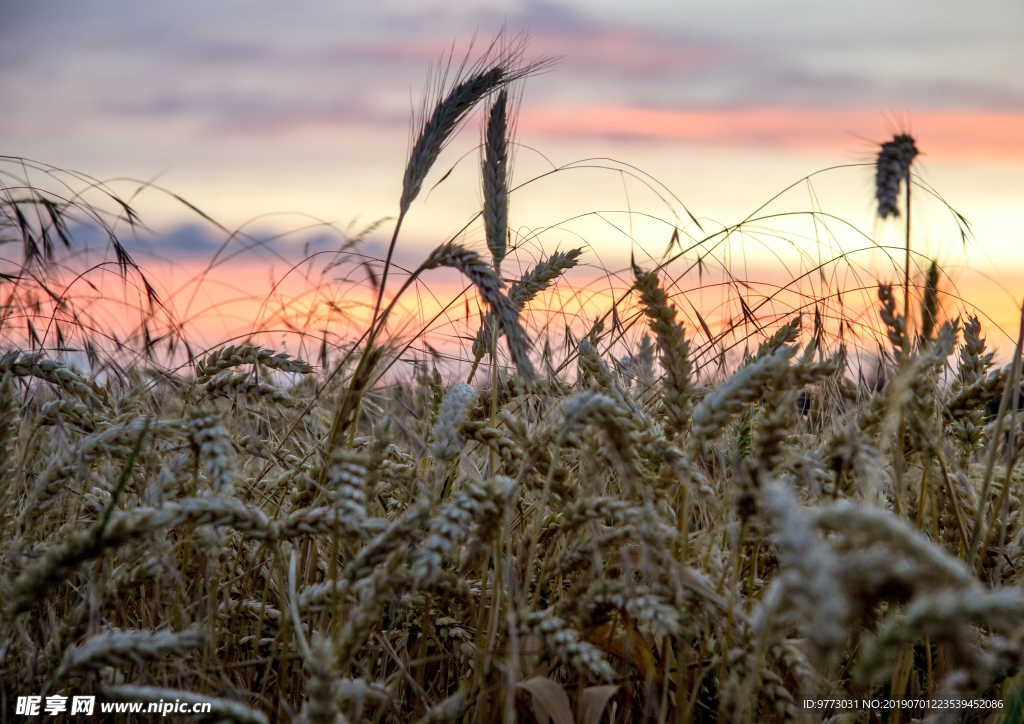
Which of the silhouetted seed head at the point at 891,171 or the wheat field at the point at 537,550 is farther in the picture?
the silhouetted seed head at the point at 891,171

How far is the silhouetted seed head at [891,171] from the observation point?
51.8 inches

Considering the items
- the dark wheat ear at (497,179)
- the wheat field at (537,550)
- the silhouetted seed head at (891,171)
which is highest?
the dark wheat ear at (497,179)

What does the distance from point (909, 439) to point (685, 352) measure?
0.54 metres

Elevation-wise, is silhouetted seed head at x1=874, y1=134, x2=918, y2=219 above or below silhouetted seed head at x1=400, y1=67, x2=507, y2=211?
below

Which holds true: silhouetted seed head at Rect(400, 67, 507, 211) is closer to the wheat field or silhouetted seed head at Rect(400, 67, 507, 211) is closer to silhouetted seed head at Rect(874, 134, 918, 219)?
the wheat field

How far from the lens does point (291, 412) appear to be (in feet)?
8.74

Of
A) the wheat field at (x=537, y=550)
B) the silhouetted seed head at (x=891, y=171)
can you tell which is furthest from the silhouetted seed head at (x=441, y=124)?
the silhouetted seed head at (x=891, y=171)

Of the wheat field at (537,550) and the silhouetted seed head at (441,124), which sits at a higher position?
the silhouetted seed head at (441,124)

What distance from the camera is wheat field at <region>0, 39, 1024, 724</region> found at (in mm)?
832

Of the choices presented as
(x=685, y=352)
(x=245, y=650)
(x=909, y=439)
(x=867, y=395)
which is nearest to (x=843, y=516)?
(x=685, y=352)

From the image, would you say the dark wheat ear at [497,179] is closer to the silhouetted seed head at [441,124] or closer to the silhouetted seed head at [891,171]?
the silhouetted seed head at [441,124]

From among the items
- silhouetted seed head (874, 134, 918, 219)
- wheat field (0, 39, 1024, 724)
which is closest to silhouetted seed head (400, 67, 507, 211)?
wheat field (0, 39, 1024, 724)

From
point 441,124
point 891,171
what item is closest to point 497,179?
point 441,124

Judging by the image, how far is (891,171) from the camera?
1322mm
